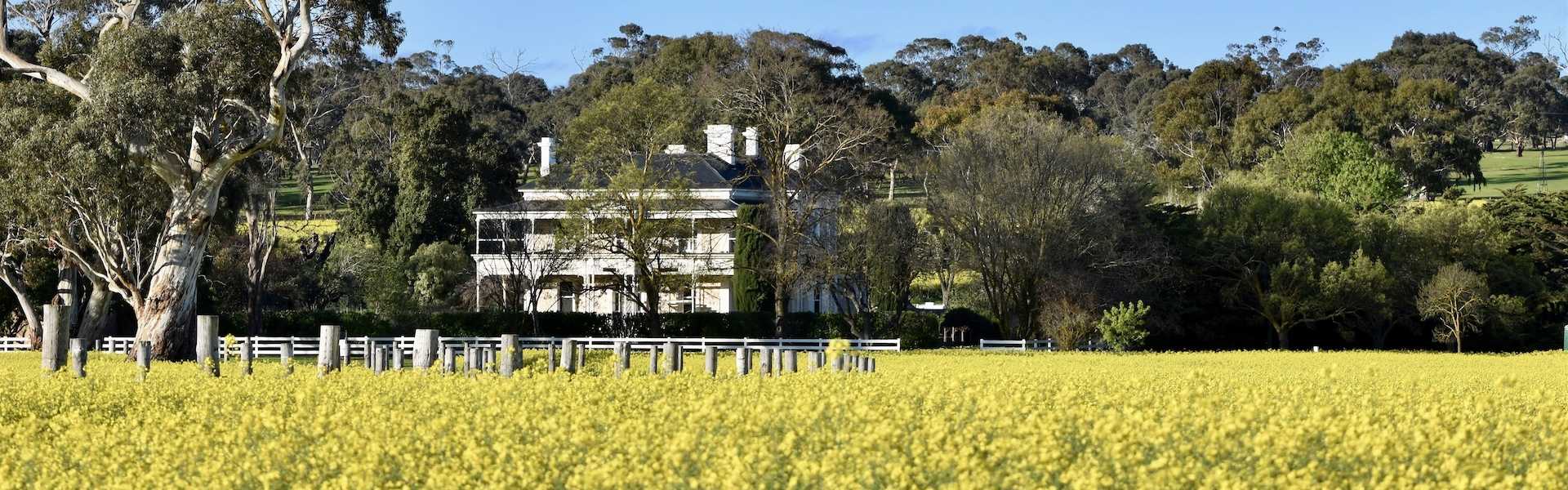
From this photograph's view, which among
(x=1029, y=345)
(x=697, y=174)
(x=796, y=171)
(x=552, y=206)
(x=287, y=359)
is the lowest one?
(x=1029, y=345)

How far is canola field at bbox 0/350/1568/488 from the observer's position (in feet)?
35.3

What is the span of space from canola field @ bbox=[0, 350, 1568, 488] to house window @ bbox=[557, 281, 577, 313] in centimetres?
4132

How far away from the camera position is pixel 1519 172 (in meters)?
107

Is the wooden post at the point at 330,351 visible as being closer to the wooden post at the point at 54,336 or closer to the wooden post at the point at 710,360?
the wooden post at the point at 54,336

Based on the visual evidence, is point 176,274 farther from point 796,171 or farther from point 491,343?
point 796,171

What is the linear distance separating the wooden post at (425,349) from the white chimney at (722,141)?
123 feet

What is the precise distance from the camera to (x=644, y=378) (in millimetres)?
19266

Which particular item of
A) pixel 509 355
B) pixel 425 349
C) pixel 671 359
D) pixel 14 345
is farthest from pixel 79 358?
pixel 14 345

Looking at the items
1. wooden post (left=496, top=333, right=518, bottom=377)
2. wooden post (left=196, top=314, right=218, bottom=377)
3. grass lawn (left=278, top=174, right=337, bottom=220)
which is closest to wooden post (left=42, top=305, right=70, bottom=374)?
wooden post (left=196, top=314, right=218, bottom=377)

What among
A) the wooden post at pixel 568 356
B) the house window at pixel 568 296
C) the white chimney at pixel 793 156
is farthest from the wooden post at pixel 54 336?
the house window at pixel 568 296

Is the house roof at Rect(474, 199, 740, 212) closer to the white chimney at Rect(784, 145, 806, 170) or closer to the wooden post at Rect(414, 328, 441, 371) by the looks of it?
the white chimney at Rect(784, 145, 806, 170)

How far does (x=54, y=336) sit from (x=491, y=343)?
19.6 meters

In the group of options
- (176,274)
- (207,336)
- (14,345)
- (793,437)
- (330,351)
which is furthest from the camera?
(14,345)

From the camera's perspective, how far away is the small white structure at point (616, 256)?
57.0 m
